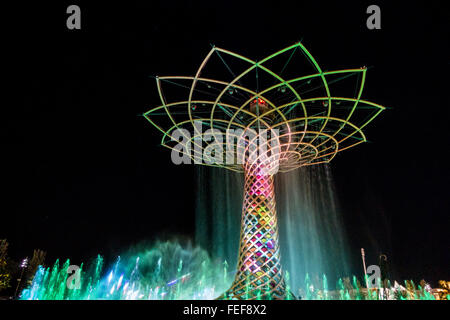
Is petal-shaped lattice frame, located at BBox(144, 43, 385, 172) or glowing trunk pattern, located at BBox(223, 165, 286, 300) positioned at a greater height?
petal-shaped lattice frame, located at BBox(144, 43, 385, 172)

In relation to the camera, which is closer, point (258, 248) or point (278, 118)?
point (258, 248)

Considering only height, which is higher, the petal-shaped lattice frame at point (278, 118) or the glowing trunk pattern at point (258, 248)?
the petal-shaped lattice frame at point (278, 118)

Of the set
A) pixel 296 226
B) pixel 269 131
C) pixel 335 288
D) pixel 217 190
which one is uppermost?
pixel 269 131

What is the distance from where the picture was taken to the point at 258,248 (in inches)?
606

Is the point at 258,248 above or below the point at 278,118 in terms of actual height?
below

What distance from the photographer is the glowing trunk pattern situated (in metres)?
14.7

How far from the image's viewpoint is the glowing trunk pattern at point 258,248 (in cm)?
1468

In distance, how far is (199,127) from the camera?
16406 mm
